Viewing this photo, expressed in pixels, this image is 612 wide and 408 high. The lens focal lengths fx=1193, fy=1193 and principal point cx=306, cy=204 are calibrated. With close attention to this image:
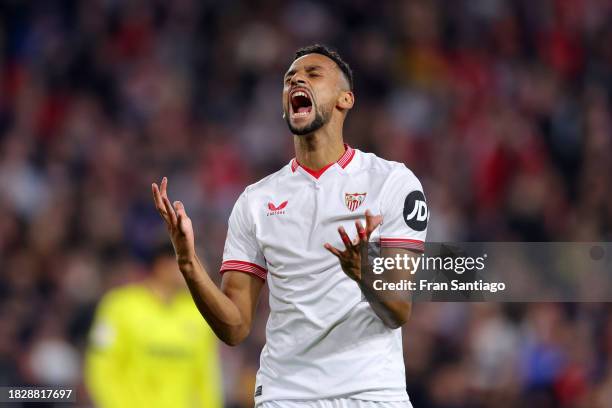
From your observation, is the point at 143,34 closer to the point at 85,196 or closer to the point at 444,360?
the point at 85,196

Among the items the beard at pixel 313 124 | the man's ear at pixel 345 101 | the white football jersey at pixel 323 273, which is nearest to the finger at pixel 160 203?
the white football jersey at pixel 323 273

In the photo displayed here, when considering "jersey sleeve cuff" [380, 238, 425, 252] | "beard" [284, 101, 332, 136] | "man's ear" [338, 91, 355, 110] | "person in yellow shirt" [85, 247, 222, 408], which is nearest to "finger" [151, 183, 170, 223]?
"beard" [284, 101, 332, 136]

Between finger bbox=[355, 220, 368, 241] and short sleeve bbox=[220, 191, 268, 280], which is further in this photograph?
short sleeve bbox=[220, 191, 268, 280]

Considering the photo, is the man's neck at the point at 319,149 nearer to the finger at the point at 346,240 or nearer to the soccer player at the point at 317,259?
the soccer player at the point at 317,259

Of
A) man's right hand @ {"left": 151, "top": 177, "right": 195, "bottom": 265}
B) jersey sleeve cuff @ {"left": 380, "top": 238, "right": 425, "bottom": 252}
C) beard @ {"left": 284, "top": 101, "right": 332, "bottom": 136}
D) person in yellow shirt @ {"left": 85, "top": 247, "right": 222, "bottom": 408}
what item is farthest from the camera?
person in yellow shirt @ {"left": 85, "top": 247, "right": 222, "bottom": 408}

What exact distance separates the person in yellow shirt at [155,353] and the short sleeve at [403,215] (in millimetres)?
2642

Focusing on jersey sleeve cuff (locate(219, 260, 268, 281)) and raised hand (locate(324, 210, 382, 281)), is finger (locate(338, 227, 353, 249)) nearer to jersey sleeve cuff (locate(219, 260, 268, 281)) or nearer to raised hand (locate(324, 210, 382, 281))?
raised hand (locate(324, 210, 382, 281))

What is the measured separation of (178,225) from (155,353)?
2822 millimetres

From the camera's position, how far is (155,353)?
652 centimetres

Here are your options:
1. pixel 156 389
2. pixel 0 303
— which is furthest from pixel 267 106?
pixel 156 389

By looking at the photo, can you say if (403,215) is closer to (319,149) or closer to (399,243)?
(399,243)

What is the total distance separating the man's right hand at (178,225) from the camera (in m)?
3.83

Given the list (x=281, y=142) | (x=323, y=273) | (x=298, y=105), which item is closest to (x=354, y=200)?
(x=323, y=273)

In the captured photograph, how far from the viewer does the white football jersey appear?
402 centimetres
